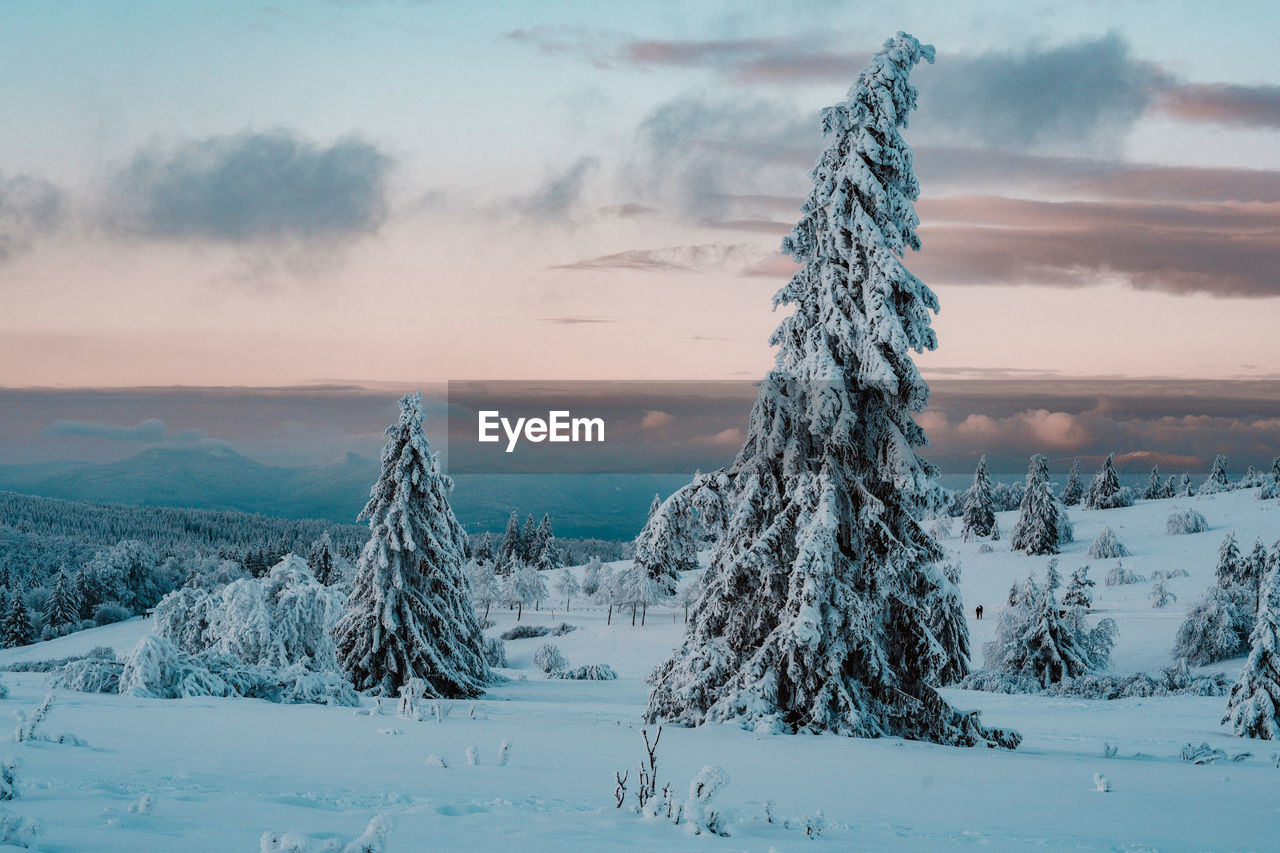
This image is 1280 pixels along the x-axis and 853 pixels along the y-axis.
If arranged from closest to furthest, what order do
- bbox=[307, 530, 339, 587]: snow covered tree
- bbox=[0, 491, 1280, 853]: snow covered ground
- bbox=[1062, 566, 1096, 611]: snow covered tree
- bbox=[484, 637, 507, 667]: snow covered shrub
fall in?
bbox=[0, 491, 1280, 853]: snow covered ground → bbox=[484, 637, 507, 667]: snow covered shrub → bbox=[1062, 566, 1096, 611]: snow covered tree → bbox=[307, 530, 339, 587]: snow covered tree

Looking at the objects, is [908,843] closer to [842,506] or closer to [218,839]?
[218,839]

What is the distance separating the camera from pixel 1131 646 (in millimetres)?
47719

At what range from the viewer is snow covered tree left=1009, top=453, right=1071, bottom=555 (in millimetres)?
74062

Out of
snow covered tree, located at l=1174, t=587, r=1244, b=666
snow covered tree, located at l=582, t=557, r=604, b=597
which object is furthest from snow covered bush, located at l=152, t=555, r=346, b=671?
snow covered tree, located at l=582, t=557, r=604, b=597

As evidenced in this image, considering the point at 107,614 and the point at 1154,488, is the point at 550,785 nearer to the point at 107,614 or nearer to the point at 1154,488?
the point at 107,614

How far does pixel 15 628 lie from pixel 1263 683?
294ft

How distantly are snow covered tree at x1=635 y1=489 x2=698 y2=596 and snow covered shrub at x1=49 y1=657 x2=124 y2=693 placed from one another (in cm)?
1011

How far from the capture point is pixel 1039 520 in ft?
244

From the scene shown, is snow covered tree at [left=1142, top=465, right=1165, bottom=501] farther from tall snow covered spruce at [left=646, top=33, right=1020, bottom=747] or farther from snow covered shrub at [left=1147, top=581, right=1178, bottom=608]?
tall snow covered spruce at [left=646, top=33, right=1020, bottom=747]

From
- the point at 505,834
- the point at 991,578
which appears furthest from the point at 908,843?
the point at 991,578

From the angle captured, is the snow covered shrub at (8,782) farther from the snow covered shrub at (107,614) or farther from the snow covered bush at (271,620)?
the snow covered shrub at (107,614)

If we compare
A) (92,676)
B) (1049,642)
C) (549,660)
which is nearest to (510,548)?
(549,660)

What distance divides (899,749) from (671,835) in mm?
7175

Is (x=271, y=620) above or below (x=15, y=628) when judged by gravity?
above
